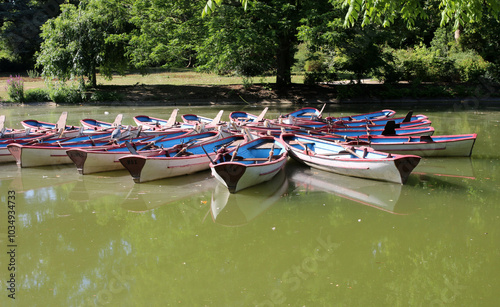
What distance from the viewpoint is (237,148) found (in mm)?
10734

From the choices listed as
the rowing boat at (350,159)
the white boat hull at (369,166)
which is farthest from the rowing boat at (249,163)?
the white boat hull at (369,166)

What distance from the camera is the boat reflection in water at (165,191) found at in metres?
9.38

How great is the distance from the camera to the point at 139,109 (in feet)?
76.7

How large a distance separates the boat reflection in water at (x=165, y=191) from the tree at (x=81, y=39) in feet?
51.6

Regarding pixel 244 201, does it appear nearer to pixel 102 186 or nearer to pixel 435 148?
pixel 102 186

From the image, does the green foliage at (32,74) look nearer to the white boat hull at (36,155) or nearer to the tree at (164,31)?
the tree at (164,31)

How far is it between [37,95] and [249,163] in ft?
62.2

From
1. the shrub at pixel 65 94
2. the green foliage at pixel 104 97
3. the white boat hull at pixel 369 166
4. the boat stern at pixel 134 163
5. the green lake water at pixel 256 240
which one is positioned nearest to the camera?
the green lake water at pixel 256 240

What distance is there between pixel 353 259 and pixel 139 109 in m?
18.5

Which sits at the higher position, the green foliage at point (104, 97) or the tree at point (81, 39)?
the tree at point (81, 39)

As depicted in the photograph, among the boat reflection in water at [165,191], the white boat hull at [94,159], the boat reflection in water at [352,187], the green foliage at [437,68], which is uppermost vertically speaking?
the green foliage at [437,68]

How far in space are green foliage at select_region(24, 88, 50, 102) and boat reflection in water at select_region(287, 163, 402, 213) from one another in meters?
18.7

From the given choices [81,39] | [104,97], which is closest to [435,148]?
[104,97]

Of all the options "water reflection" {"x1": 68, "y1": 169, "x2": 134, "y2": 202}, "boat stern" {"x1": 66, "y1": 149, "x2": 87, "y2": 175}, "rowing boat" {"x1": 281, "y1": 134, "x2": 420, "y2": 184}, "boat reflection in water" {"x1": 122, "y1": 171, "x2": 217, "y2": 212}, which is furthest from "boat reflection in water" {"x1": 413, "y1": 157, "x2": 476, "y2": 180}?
"boat stern" {"x1": 66, "y1": 149, "x2": 87, "y2": 175}
